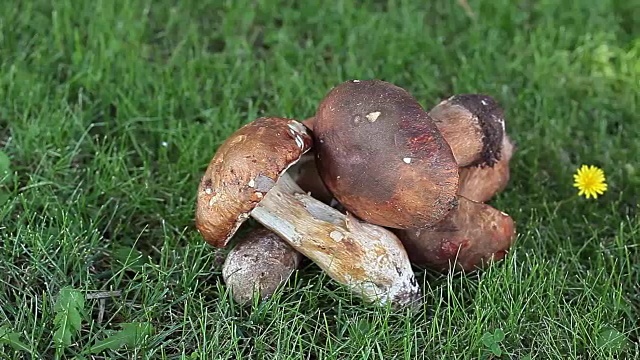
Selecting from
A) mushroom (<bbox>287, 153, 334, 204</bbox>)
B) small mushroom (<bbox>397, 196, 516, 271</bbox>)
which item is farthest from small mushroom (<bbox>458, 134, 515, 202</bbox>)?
mushroom (<bbox>287, 153, 334, 204</bbox>)

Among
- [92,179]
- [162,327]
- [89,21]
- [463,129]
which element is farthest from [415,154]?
[89,21]

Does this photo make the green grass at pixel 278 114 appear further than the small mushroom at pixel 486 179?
No

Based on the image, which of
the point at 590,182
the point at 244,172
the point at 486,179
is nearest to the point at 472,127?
the point at 486,179

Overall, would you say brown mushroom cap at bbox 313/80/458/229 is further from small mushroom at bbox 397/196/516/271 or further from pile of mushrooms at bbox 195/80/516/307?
small mushroom at bbox 397/196/516/271

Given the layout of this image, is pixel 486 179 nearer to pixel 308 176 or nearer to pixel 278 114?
pixel 308 176

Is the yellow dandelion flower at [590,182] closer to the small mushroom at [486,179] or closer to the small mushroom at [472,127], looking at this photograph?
the small mushroom at [486,179]

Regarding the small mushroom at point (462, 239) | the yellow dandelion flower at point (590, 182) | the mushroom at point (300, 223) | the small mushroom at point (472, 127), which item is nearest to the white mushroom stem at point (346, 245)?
the mushroom at point (300, 223)
